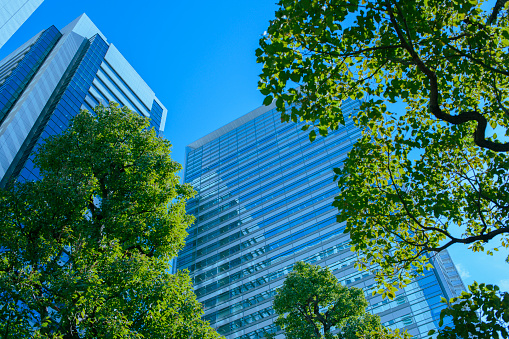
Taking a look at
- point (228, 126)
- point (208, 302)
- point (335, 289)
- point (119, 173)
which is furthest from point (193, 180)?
point (119, 173)

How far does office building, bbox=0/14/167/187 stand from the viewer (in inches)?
1547

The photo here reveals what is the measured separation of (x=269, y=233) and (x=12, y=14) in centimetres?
4869

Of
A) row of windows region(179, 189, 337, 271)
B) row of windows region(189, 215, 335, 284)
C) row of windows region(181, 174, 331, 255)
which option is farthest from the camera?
row of windows region(181, 174, 331, 255)

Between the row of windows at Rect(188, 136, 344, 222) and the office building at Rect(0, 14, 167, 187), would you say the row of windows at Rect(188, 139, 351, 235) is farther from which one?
the office building at Rect(0, 14, 167, 187)

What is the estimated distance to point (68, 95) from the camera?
1844 inches

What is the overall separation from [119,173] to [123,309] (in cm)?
404

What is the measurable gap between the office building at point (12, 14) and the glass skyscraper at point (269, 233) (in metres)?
34.4

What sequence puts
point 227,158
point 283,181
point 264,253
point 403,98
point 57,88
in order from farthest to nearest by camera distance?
→ point 227,158 < point 57,88 < point 283,181 < point 264,253 < point 403,98

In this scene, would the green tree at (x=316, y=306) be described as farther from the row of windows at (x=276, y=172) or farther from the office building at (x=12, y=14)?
the office building at (x=12, y=14)

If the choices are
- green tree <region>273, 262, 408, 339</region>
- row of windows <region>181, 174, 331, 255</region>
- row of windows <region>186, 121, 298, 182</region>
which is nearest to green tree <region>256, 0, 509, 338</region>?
green tree <region>273, 262, 408, 339</region>

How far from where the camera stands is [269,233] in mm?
42406

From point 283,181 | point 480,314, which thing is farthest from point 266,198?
point 480,314

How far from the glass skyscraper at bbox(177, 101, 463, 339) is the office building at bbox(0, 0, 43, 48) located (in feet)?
113

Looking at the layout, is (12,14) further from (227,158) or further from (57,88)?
(227,158)
